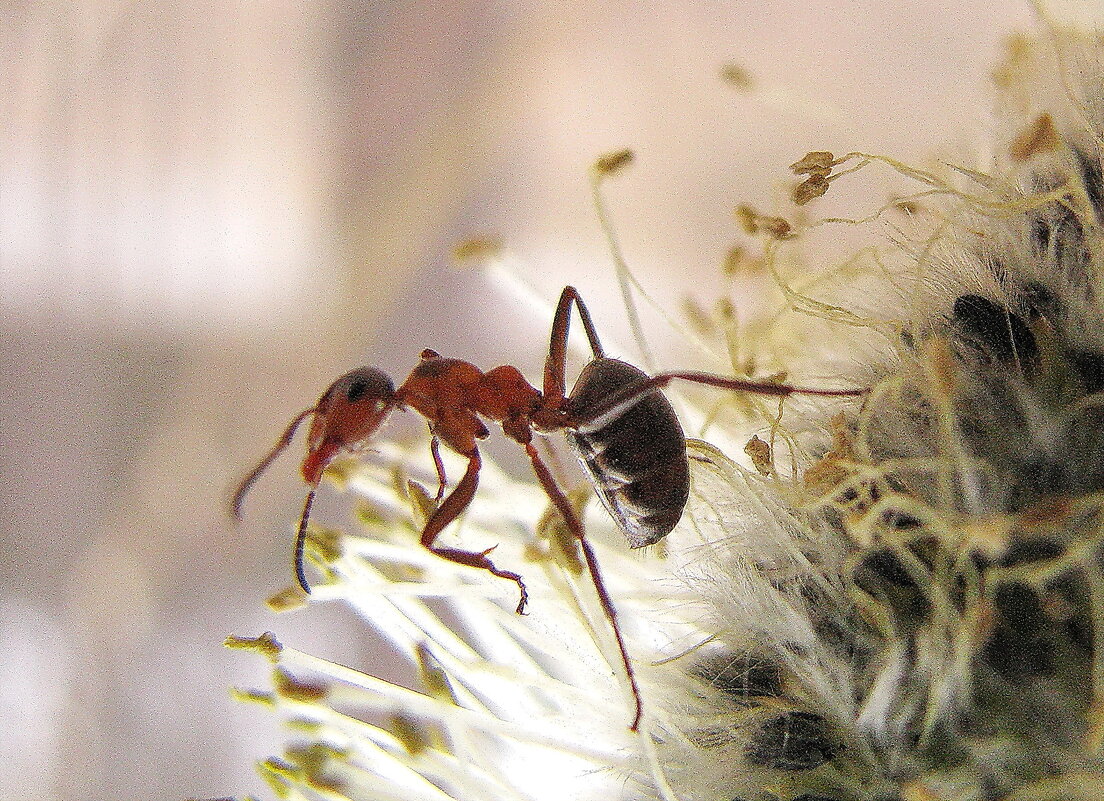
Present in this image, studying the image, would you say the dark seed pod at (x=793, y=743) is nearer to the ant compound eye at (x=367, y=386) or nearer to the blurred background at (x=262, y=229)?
the ant compound eye at (x=367, y=386)

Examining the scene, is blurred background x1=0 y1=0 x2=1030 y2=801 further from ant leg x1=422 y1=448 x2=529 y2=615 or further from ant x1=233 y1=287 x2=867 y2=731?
ant leg x1=422 y1=448 x2=529 y2=615

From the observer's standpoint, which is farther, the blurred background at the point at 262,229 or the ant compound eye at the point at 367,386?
the blurred background at the point at 262,229

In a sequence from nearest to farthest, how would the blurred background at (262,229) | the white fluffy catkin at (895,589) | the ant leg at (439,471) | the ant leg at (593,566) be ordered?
the white fluffy catkin at (895,589)
the ant leg at (593,566)
the ant leg at (439,471)
the blurred background at (262,229)

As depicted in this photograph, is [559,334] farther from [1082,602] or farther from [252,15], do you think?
[252,15]

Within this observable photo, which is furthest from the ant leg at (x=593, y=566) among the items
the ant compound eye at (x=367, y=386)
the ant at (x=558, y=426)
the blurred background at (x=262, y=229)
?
the blurred background at (x=262, y=229)

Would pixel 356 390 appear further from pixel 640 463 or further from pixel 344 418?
pixel 640 463

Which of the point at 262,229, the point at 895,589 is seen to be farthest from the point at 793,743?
the point at 262,229

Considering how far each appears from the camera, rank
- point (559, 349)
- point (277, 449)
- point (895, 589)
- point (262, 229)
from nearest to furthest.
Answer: point (895, 589)
point (277, 449)
point (559, 349)
point (262, 229)
